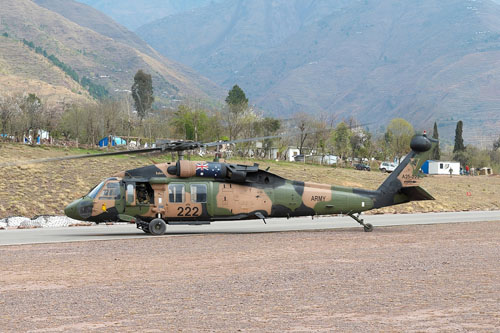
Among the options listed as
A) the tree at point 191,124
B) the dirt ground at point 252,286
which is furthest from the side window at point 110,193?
the tree at point 191,124

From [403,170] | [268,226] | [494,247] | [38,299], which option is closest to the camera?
[38,299]

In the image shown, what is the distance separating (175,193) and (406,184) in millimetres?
10388

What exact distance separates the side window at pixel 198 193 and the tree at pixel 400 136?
10022 cm

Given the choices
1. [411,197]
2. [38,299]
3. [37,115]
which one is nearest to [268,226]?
[411,197]

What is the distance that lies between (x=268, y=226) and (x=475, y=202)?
89.4ft

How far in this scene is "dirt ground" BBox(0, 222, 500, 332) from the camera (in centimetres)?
1100

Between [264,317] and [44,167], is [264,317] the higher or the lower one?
the lower one

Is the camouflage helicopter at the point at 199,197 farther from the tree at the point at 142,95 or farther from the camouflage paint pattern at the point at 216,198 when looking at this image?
the tree at the point at 142,95

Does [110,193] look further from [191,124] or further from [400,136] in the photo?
[400,136]

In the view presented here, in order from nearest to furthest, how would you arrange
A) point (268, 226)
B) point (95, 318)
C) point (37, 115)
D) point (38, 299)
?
1. point (95, 318)
2. point (38, 299)
3. point (268, 226)
4. point (37, 115)

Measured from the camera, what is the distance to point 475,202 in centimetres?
5253

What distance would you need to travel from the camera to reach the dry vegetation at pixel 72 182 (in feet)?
117

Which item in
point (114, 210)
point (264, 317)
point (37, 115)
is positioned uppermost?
point (37, 115)

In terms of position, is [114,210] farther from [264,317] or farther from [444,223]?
[444,223]
